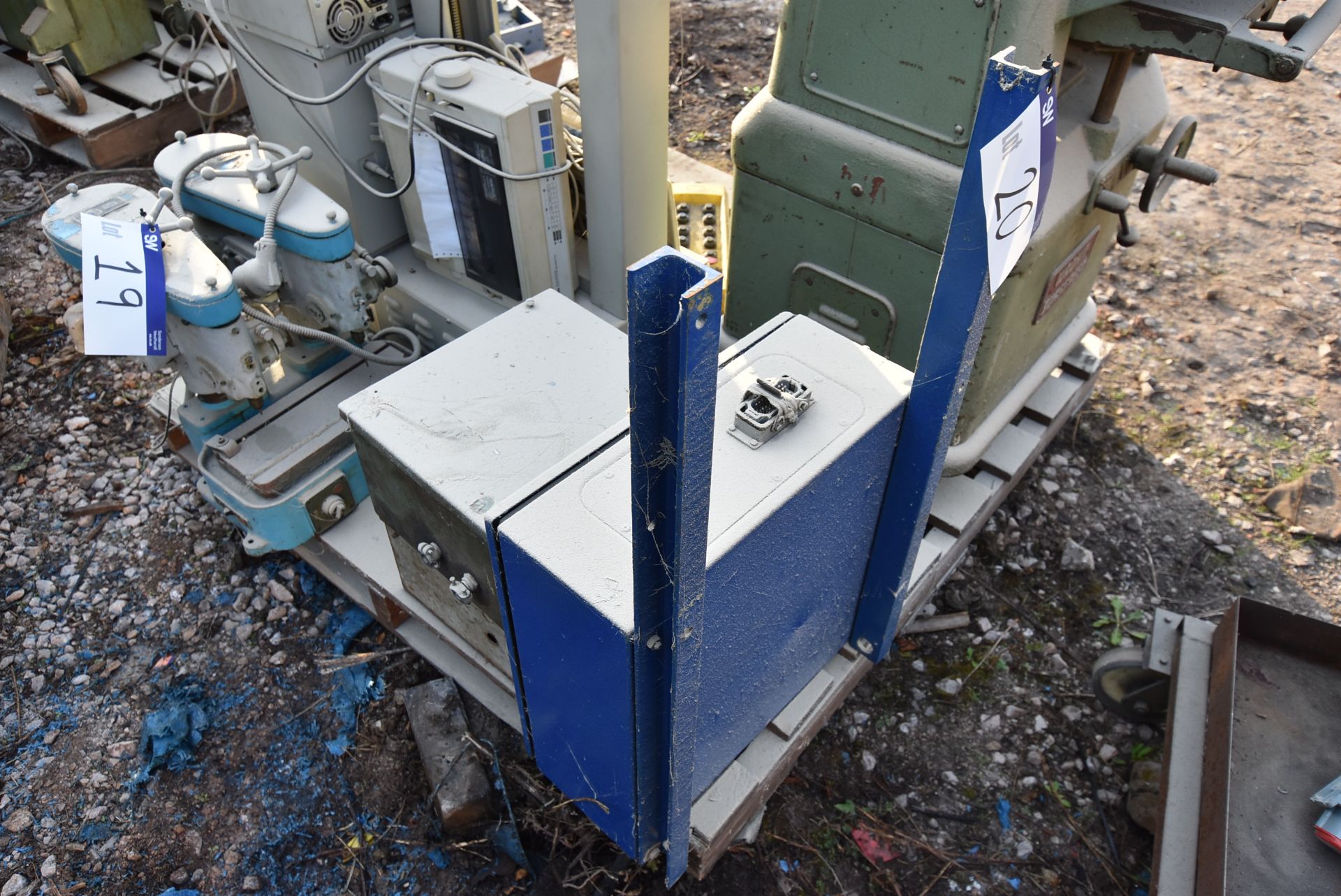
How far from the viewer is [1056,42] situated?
5.87 ft

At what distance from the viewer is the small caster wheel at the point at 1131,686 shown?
2.15 m

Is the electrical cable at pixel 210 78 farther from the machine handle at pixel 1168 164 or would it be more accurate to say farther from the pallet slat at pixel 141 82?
the machine handle at pixel 1168 164

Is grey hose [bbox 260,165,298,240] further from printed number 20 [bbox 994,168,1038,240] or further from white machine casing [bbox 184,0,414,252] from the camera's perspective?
printed number 20 [bbox 994,168,1038,240]

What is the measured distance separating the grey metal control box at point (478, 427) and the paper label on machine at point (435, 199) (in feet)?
1.93

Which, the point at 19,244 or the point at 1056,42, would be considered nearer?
the point at 1056,42

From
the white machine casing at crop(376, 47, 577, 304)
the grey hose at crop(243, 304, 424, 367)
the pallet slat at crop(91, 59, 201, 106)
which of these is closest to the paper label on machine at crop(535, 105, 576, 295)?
the white machine casing at crop(376, 47, 577, 304)

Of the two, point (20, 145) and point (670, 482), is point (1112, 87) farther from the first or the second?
point (20, 145)

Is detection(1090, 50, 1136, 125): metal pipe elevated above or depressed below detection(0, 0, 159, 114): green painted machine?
above

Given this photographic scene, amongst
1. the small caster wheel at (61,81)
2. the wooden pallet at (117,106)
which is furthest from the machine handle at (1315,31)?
the small caster wheel at (61,81)

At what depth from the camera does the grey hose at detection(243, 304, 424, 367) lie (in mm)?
2098

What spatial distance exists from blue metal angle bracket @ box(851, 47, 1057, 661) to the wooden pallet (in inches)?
127

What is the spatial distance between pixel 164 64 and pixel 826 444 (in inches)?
144

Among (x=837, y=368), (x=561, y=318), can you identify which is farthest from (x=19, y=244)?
(x=837, y=368)

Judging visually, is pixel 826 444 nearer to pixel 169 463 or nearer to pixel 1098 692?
pixel 1098 692
